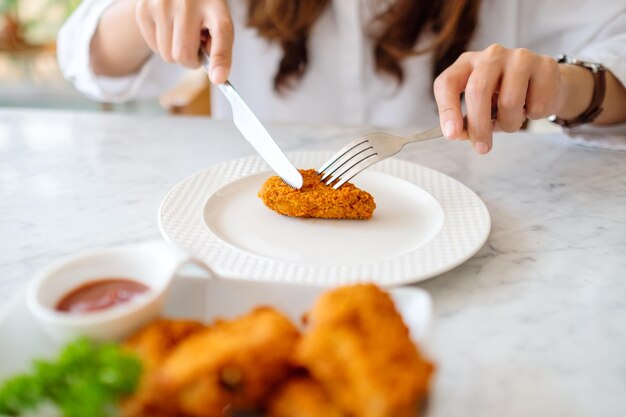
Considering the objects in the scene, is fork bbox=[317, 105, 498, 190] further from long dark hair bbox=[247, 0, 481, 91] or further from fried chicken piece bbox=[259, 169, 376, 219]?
long dark hair bbox=[247, 0, 481, 91]

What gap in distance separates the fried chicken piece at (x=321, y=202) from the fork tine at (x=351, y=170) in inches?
1.4

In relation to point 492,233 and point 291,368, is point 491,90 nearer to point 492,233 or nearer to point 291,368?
point 492,233

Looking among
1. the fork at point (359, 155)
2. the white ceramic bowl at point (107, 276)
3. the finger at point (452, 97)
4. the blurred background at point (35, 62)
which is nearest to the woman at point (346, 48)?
the finger at point (452, 97)

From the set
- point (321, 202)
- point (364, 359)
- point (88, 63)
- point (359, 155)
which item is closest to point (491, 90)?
point (359, 155)

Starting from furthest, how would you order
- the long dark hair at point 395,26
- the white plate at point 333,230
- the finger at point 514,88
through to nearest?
the long dark hair at point 395,26
the finger at point 514,88
the white plate at point 333,230

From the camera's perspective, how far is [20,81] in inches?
142

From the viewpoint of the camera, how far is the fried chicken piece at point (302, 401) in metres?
0.49

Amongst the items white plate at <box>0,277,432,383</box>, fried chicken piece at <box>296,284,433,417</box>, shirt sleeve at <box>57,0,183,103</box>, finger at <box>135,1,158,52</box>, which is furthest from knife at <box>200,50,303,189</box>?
shirt sleeve at <box>57,0,183,103</box>

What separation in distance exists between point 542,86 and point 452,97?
0.20 metres

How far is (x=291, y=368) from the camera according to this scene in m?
0.53

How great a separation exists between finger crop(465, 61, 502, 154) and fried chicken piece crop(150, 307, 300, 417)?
0.69 metres

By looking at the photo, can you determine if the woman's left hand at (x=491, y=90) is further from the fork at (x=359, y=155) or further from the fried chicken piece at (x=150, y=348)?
the fried chicken piece at (x=150, y=348)

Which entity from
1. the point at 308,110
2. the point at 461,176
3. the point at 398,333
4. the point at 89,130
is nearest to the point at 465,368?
the point at 398,333

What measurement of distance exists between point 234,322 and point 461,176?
837 mm
